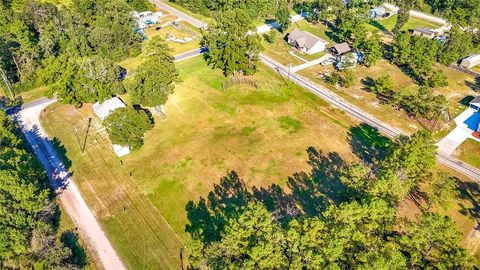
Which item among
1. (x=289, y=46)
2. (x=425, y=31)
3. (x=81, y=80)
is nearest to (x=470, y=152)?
(x=289, y=46)

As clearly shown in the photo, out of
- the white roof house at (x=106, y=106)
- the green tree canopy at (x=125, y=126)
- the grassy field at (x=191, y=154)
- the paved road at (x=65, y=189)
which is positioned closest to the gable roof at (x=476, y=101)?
the grassy field at (x=191, y=154)

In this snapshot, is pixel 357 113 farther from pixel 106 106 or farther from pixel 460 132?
pixel 106 106

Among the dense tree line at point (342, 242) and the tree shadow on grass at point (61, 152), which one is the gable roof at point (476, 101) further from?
the tree shadow on grass at point (61, 152)

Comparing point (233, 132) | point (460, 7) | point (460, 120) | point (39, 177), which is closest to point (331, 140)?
point (233, 132)

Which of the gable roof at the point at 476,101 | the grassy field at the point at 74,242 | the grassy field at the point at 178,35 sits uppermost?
the gable roof at the point at 476,101

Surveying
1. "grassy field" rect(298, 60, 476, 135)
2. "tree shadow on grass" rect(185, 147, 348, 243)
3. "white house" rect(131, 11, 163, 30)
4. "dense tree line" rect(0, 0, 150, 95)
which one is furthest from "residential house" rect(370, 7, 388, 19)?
"tree shadow on grass" rect(185, 147, 348, 243)

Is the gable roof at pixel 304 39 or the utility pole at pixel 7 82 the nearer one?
the utility pole at pixel 7 82

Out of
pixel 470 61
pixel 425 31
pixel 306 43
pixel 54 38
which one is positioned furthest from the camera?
pixel 425 31
